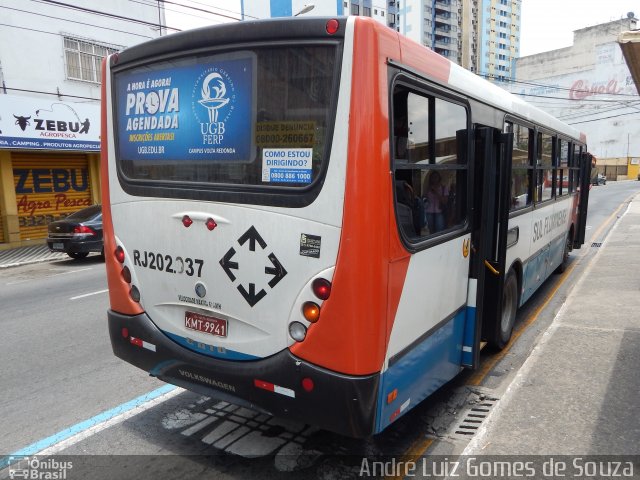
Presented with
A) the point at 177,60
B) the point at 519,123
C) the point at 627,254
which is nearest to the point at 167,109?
the point at 177,60

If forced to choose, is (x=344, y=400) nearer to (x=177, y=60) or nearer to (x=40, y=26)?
(x=177, y=60)

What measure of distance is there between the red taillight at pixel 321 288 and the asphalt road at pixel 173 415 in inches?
53.8

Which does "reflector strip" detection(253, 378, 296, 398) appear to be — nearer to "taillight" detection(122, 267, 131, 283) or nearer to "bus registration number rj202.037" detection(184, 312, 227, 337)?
"bus registration number rj202.037" detection(184, 312, 227, 337)

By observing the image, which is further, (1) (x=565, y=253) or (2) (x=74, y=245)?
(2) (x=74, y=245)

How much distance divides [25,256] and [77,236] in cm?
326

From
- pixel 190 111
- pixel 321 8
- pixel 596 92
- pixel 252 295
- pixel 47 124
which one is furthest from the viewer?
pixel 596 92

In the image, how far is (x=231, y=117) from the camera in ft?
10.4

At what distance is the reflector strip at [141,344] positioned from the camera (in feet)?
12.1

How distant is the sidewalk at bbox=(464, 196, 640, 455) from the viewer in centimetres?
362

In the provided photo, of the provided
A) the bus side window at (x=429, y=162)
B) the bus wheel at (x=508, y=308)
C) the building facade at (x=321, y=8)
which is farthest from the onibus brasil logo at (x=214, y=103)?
the building facade at (x=321, y=8)

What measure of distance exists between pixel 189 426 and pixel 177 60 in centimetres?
283

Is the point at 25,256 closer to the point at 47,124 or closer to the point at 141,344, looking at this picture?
the point at 47,124

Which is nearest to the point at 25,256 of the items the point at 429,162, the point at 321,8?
the point at 429,162

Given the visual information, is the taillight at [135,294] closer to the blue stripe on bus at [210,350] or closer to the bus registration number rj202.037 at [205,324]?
the blue stripe on bus at [210,350]
